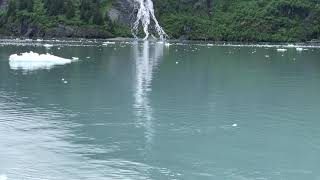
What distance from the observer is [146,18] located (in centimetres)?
15150

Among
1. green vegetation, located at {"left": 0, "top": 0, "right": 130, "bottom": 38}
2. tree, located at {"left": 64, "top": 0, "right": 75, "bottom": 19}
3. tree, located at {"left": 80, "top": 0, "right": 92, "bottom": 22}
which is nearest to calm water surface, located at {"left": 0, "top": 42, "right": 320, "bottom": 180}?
green vegetation, located at {"left": 0, "top": 0, "right": 130, "bottom": 38}

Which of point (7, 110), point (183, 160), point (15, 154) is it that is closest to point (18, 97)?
point (7, 110)

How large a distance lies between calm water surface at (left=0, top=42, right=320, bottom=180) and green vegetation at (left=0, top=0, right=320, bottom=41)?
107 metres

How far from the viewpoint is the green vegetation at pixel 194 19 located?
13862cm

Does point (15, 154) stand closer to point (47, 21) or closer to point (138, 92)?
point (138, 92)

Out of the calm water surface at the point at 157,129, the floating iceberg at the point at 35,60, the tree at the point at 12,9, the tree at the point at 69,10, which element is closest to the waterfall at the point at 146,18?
the tree at the point at 69,10

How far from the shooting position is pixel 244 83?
3400cm

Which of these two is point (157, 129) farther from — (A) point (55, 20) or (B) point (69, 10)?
(B) point (69, 10)

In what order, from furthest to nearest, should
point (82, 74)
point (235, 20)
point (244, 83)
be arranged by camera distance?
point (235, 20) < point (82, 74) < point (244, 83)

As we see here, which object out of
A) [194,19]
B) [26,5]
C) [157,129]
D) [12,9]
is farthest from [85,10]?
[157,129]

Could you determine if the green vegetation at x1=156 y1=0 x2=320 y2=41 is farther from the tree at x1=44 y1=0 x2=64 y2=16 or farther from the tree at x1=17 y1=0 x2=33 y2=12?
the tree at x1=17 y1=0 x2=33 y2=12

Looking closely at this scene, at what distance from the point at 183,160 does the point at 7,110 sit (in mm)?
9886

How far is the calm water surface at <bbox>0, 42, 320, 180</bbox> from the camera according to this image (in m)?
14.6

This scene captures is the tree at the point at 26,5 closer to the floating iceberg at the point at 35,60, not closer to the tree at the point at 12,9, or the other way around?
the tree at the point at 12,9
